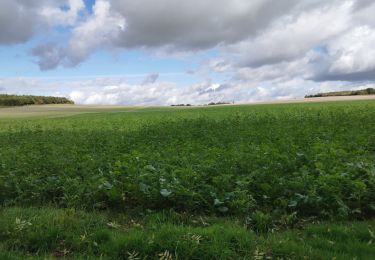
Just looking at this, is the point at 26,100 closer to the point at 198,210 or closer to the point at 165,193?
the point at 165,193

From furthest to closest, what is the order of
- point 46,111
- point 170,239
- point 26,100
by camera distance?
1. point 26,100
2. point 46,111
3. point 170,239

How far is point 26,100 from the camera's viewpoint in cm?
11450

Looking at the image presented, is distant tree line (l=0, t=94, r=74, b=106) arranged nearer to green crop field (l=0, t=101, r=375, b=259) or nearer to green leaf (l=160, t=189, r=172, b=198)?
green crop field (l=0, t=101, r=375, b=259)

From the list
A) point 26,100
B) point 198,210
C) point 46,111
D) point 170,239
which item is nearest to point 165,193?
point 198,210

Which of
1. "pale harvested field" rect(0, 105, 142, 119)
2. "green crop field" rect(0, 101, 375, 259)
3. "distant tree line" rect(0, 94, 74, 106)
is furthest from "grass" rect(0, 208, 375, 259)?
"distant tree line" rect(0, 94, 74, 106)

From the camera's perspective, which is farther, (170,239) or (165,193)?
(165,193)

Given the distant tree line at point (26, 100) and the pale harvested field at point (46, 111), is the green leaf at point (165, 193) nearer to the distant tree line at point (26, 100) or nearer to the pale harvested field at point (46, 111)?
the pale harvested field at point (46, 111)

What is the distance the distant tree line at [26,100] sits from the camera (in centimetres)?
10925

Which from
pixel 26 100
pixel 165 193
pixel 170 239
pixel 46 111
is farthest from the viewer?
pixel 26 100

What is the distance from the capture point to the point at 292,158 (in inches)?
380

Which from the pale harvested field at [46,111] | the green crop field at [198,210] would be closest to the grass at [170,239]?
the green crop field at [198,210]

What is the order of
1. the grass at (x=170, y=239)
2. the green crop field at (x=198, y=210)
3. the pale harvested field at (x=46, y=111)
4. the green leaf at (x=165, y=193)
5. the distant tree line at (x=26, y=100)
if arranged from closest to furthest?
the grass at (x=170, y=239), the green crop field at (x=198, y=210), the green leaf at (x=165, y=193), the pale harvested field at (x=46, y=111), the distant tree line at (x=26, y=100)

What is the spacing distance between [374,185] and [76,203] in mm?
5807

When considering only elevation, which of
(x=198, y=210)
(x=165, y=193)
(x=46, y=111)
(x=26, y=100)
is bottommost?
(x=46, y=111)
